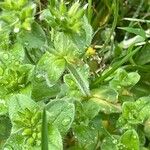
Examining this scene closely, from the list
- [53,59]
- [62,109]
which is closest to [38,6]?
[53,59]

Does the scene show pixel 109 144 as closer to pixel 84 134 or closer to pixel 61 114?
pixel 84 134

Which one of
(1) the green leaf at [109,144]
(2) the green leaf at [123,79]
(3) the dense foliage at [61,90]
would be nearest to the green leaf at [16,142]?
(3) the dense foliage at [61,90]

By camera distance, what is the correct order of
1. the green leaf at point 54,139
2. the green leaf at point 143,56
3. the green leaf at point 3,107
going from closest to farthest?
the green leaf at point 54,139, the green leaf at point 3,107, the green leaf at point 143,56

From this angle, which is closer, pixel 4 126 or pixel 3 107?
pixel 3 107

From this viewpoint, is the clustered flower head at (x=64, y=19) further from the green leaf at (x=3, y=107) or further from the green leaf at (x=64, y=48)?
the green leaf at (x=3, y=107)

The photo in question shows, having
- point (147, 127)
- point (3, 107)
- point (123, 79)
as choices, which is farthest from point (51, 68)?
point (147, 127)

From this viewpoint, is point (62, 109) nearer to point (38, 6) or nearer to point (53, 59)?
point (53, 59)
